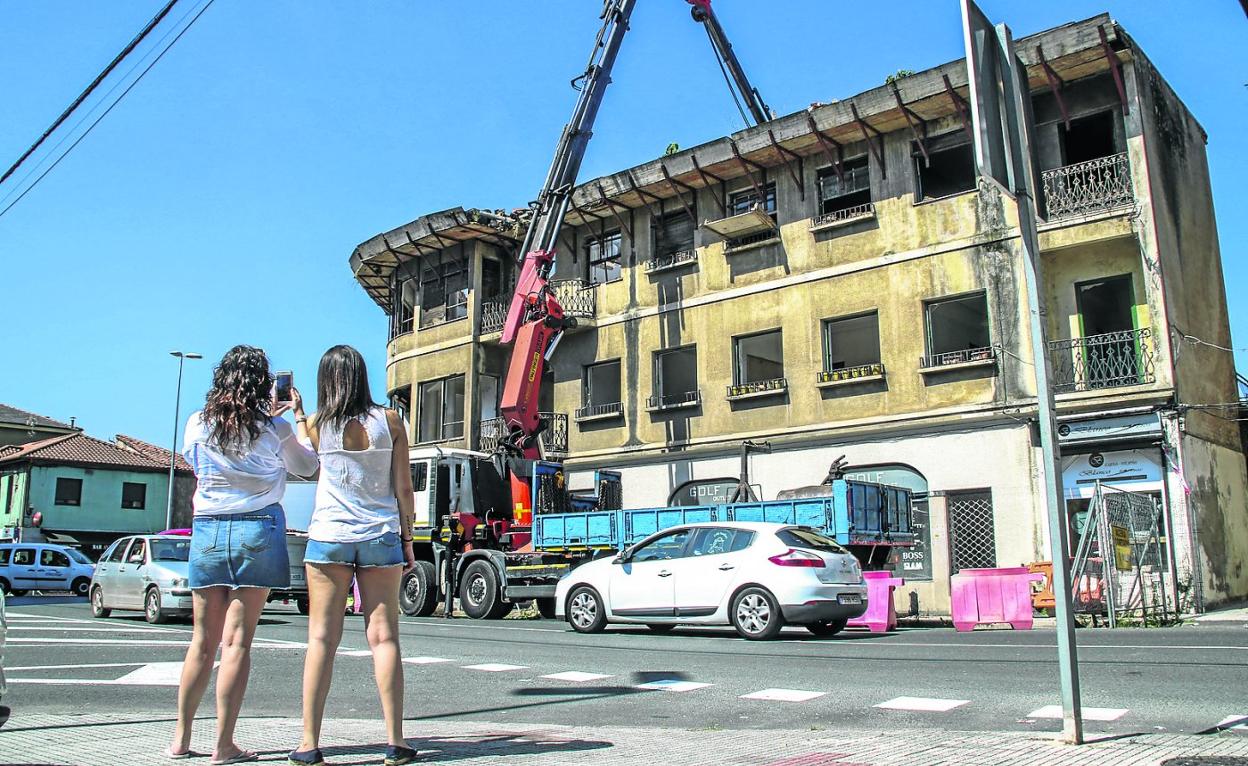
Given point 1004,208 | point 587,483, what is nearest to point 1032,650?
point 1004,208

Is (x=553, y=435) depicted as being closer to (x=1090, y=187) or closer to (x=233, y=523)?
(x=1090, y=187)

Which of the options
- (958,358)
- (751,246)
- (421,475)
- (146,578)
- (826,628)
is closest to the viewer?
(826,628)

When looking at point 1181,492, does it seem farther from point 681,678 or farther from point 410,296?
point 410,296

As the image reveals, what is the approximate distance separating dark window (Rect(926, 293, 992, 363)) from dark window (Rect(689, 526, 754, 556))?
954 cm

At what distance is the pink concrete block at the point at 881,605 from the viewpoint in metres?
15.1

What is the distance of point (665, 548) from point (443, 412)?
16659 mm

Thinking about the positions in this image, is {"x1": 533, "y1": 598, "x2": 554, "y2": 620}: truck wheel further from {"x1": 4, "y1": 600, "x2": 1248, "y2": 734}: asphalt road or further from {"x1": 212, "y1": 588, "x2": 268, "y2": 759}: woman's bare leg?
{"x1": 212, "y1": 588, "x2": 268, "y2": 759}: woman's bare leg

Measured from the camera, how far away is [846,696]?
779 centimetres

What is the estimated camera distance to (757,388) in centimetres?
2395

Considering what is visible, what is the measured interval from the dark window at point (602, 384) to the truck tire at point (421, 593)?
8561mm

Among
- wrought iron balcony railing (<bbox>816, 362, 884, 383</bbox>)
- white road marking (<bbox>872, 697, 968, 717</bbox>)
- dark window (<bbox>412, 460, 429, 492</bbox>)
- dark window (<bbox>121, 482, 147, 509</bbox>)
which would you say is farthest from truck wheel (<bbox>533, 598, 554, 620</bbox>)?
dark window (<bbox>121, 482, 147, 509</bbox>)

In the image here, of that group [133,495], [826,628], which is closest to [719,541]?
[826,628]

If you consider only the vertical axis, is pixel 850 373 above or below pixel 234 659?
above

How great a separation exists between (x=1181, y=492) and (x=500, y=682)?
1429 centimetres
